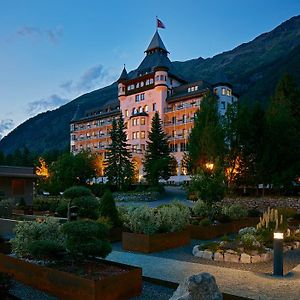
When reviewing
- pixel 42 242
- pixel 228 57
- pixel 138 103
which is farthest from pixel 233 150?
pixel 228 57

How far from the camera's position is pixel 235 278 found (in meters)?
7.08

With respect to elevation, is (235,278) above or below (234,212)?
below

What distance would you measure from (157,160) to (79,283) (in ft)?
116

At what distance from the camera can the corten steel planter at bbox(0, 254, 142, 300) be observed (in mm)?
5671

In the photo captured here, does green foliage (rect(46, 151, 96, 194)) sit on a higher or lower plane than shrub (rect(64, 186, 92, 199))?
higher

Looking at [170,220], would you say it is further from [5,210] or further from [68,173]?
[68,173]

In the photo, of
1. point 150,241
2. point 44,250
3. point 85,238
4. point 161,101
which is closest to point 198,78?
point 161,101

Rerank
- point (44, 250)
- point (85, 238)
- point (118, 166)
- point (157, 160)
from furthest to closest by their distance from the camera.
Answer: point (118, 166) → point (157, 160) → point (44, 250) → point (85, 238)

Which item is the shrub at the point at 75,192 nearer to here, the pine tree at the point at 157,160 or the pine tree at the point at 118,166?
the pine tree at the point at 157,160

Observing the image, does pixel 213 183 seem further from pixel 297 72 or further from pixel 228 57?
pixel 228 57

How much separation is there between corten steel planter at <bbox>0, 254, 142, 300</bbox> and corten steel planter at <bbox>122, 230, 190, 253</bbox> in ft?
10.5

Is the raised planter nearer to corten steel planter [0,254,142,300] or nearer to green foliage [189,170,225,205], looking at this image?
green foliage [189,170,225,205]

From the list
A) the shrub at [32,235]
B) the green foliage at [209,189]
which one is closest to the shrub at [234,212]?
the green foliage at [209,189]

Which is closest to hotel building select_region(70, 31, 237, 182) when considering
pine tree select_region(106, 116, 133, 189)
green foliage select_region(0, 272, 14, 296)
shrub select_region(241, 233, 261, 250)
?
pine tree select_region(106, 116, 133, 189)
